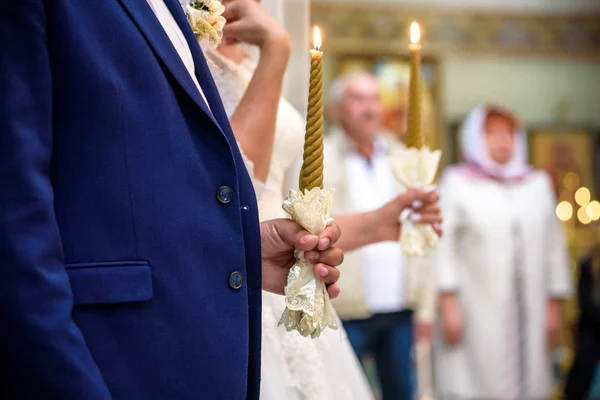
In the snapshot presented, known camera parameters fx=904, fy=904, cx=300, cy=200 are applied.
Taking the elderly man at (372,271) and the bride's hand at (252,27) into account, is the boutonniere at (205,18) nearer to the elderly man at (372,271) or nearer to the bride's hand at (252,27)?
the bride's hand at (252,27)

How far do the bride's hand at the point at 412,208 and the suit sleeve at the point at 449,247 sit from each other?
3.11m

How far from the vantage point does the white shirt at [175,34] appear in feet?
4.81

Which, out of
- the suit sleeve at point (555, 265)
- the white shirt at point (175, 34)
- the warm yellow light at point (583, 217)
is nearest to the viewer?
the white shirt at point (175, 34)

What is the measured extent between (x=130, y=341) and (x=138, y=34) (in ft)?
1.47

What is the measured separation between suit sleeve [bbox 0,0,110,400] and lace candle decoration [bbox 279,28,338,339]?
16.9 inches

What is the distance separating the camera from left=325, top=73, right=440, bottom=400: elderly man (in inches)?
181

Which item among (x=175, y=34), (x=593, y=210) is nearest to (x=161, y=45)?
(x=175, y=34)

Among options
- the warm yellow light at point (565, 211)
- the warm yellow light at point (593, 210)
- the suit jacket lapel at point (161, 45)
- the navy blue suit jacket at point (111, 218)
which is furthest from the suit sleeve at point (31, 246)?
the warm yellow light at point (593, 210)

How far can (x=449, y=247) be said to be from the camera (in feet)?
17.7

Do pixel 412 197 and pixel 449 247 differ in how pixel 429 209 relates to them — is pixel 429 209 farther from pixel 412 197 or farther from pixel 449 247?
pixel 449 247

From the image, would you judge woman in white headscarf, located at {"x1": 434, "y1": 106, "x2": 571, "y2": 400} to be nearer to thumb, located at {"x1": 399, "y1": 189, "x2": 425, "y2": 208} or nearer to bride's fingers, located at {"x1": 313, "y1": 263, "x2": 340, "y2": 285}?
thumb, located at {"x1": 399, "y1": 189, "x2": 425, "y2": 208}

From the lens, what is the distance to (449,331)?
5.39 metres

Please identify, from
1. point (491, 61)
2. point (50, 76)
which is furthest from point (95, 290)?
point (491, 61)

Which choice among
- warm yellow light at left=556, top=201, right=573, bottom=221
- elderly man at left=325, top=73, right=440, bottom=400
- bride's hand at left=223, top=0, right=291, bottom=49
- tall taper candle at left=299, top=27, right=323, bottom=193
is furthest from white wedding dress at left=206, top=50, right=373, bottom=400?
warm yellow light at left=556, top=201, right=573, bottom=221
